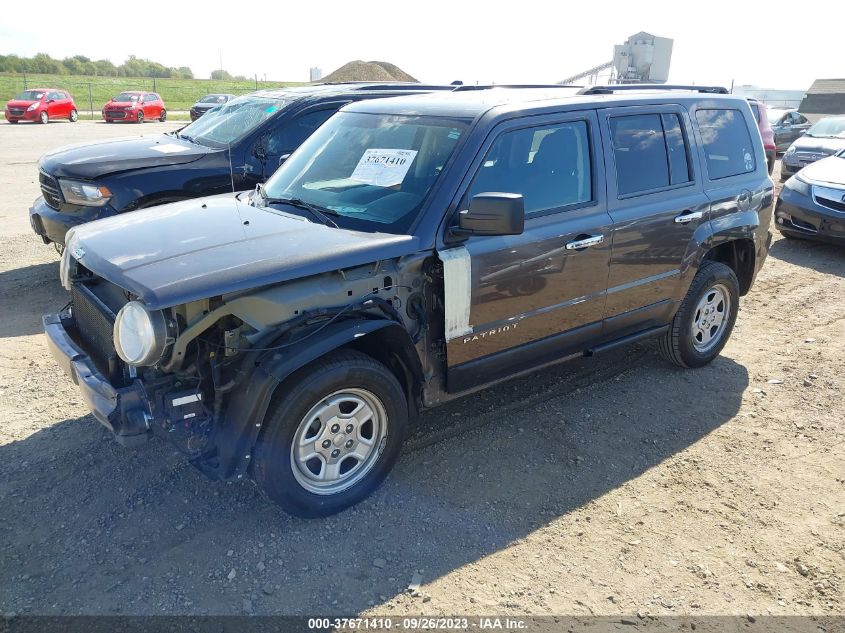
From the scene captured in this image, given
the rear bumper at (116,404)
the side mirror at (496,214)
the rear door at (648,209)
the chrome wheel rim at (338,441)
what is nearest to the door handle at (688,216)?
the rear door at (648,209)

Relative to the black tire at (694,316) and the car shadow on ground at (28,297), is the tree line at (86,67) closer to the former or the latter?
the car shadow on ground at (28,297)

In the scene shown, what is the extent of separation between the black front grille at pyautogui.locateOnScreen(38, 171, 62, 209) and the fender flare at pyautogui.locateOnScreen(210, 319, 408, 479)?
436 centimetres

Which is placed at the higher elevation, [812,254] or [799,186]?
[799,186]

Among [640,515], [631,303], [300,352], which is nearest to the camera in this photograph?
[300,352]

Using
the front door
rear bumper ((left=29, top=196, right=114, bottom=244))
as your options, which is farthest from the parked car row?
the front door

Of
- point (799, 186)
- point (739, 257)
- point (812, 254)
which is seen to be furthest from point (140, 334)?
point (799, 186)

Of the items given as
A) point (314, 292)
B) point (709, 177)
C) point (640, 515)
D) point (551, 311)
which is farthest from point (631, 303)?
point (314, 292)

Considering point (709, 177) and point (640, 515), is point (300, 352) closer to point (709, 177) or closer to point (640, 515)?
point (640, 515)

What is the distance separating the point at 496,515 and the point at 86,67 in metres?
82.2

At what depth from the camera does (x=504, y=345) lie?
3.93m

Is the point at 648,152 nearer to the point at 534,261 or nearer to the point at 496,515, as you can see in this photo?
the point at 534,261

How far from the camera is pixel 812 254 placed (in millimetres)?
9328

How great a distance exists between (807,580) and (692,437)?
132 centimetres

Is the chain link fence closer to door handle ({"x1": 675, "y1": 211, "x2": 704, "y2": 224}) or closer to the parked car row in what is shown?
the parked car row
